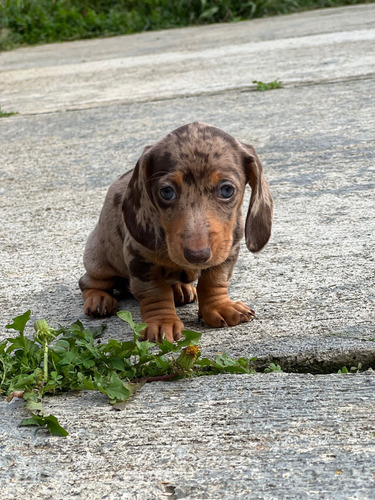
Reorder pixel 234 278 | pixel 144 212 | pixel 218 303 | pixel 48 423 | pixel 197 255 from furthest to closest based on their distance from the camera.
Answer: pixel 234 278 < pixel 218 303 < pixel 144 212 < pixel 197 255 < pixel 48 423

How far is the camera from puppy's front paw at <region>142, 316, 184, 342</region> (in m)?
2.94

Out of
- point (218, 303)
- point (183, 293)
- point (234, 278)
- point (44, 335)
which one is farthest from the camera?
point (234, 278)

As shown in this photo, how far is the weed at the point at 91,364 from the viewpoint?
8.25ft

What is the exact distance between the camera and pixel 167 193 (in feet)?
9.40

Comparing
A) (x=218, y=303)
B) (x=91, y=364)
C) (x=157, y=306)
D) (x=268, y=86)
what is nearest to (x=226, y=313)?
(x=218, y=303)

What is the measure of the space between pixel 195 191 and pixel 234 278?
3.07ft

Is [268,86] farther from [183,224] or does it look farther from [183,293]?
[183,224]

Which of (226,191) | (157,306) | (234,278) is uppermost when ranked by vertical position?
(226,191)

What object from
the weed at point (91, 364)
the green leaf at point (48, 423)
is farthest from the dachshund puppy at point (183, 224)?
the green leaf at point (48, 423)

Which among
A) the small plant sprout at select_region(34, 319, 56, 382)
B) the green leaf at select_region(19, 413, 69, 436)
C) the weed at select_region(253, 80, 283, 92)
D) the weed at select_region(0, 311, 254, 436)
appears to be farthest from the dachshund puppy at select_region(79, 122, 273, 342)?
the weed at select_region(253, 80, 283, 92)

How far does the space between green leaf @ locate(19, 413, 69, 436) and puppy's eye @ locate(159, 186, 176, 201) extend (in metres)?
0.99

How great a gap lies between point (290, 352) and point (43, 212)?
7.78ft

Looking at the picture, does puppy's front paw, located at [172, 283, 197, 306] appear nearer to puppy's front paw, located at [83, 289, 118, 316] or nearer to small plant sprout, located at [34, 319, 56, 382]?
puppy's front paw, located at [83, 289, 118, 316]

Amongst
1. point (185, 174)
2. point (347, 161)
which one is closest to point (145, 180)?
point (185, 174)
